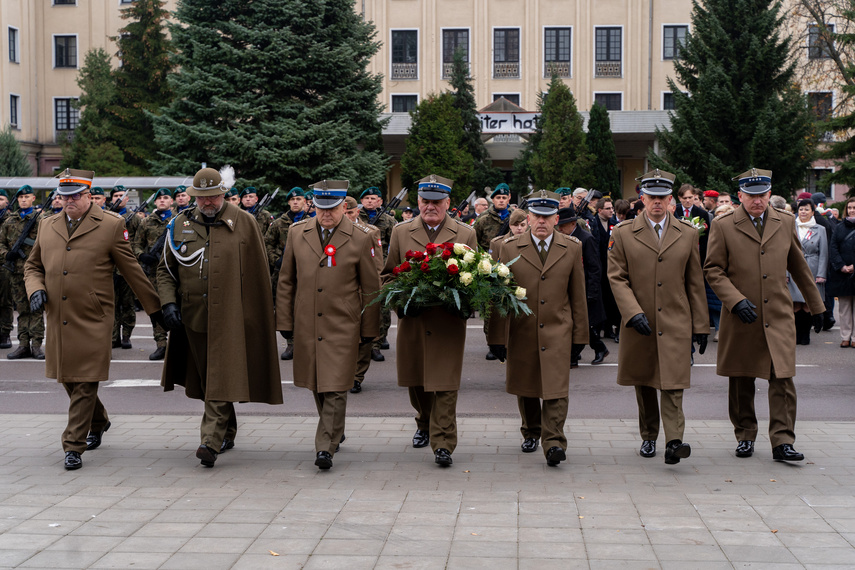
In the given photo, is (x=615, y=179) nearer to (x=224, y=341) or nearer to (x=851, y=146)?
(x=851, y=146)

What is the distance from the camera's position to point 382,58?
164ft

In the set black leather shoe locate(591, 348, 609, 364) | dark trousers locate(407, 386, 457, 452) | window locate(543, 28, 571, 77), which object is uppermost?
window locate(543, 28, 571, 77)

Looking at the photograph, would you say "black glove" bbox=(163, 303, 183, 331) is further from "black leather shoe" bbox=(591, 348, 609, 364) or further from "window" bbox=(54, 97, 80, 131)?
"window" bbox=(54, 97, 80, 131)

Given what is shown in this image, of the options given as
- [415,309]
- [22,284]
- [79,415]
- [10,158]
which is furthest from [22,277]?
[10,158]

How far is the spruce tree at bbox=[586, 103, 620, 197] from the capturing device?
121 feet

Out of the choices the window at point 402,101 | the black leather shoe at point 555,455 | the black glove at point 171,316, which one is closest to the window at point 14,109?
the window at point 402,101

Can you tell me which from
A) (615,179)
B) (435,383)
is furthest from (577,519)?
(615,179)

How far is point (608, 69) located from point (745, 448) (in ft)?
145

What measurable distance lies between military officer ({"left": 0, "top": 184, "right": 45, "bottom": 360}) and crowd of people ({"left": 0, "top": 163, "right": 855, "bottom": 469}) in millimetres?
6029

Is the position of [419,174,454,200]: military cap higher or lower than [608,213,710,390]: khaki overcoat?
higher

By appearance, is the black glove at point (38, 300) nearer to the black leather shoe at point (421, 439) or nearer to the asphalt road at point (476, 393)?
the asphalt road at point (476, 393)

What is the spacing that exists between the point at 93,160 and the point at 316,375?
37.4 metres

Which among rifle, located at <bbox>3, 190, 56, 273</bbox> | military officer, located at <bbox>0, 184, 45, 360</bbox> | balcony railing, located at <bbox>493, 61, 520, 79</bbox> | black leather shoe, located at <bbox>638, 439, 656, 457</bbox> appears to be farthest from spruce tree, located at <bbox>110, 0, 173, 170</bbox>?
black leather shoe, located at <bbox>638, 439, 656, 457</bbox>

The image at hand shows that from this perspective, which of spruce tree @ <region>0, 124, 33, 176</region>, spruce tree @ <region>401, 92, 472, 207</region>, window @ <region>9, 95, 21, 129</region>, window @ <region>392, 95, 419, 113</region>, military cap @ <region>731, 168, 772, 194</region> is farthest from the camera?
window @ <region>9, 95, 21, 129</region>
